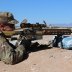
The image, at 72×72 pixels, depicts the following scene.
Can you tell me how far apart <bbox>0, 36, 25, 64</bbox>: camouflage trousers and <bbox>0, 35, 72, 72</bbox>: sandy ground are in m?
0.21

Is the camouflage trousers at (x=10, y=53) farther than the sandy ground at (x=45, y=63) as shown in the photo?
Yes

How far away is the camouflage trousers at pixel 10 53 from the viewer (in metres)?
9.23

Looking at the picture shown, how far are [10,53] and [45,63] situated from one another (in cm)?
141

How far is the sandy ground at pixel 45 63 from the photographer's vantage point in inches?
319

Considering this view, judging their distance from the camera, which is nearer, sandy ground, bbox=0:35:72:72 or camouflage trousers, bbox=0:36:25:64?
sandy ground, bbox=0:35:72:72

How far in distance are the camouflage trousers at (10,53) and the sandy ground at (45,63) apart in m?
0.21

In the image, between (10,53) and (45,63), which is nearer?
(45,63)

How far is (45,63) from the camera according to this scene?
8578mm

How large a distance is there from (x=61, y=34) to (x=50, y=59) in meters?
2.89

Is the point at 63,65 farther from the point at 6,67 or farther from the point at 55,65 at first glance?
the point at 6,67

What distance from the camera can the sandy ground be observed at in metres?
8.11

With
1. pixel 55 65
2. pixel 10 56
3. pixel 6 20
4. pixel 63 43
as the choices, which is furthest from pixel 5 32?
pixel 55 65

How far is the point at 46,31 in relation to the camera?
11156 mm

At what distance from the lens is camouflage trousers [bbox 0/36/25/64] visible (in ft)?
30.3
